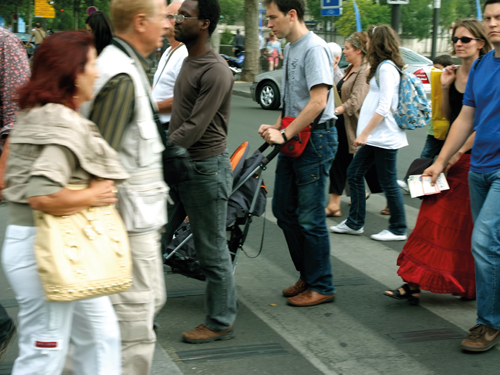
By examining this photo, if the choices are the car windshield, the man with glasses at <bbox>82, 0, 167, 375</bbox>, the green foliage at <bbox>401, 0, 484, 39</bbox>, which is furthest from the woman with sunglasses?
the green foliage at <bbox>401, 0, 484, 39</bbox>

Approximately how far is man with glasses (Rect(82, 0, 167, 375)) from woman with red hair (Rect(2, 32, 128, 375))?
155 millimetres

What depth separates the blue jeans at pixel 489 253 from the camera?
12.5 ft

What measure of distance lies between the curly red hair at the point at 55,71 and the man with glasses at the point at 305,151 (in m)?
1.95

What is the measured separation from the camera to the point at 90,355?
8.90 ft

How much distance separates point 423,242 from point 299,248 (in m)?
0.83

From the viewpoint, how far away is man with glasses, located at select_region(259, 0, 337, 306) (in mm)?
4262

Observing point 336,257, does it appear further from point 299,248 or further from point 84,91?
point 84,91

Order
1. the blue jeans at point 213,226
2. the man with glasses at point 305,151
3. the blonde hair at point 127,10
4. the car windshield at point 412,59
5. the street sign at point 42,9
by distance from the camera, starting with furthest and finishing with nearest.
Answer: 1. the street sign at point 42,9
2. the car windshield at point 412,59
3. the man with glasses at point 305,151
4. the blue jeans at point 213,226
5. the blonde hair at point 127,10

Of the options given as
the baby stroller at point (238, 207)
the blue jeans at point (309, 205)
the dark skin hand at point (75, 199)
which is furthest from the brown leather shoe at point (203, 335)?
the dark skin hand at point (75, 199)

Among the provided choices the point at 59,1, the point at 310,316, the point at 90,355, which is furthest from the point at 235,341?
the point at 59,1

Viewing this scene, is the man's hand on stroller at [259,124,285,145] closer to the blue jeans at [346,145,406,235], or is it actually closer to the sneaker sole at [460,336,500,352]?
the sneaker sole at [460,336,500,352]

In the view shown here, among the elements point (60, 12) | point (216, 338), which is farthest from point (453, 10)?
point (216, 338)

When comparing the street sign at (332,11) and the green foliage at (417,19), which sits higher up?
the street sign at (332,11)

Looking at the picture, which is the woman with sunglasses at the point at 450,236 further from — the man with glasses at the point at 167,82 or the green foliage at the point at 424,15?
the green foliage at the point at 424,15
